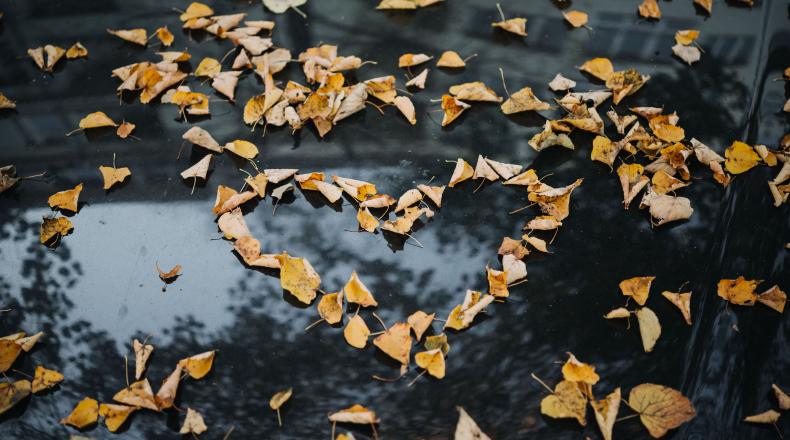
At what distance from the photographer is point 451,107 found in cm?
244

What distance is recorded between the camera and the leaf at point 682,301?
187 centimetres

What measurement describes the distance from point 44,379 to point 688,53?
2.71 metres

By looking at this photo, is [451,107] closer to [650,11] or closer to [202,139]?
[202,139]

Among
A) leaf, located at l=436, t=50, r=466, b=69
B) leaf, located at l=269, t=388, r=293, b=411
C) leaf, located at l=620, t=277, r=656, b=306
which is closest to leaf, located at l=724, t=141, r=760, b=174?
leaf, located at l=620, t=277, r=656, b=306

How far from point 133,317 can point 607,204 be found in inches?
64.2

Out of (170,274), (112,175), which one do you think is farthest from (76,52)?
(170,274)

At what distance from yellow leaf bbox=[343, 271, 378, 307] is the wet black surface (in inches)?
1.9

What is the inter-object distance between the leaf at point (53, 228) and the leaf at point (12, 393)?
0.54m

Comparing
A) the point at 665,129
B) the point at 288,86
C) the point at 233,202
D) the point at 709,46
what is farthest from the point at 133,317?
the point at 709,46

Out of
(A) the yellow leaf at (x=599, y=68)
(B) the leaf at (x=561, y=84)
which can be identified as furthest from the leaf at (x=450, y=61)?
(A) the yellow leaf at (x=599, y=68)

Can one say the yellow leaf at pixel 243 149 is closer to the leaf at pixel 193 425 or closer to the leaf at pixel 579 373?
the leaf at pixel 193 425

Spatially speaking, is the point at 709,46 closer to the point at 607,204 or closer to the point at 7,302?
the point at 607,204

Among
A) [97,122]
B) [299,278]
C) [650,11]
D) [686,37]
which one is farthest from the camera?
[650,11]

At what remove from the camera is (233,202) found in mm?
2152
